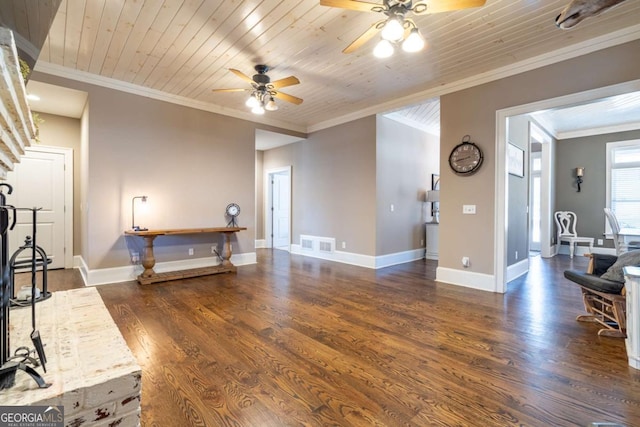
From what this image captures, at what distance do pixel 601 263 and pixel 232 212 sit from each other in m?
5.04

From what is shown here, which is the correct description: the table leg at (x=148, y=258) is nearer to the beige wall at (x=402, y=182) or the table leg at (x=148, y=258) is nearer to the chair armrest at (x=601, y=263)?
the beige wall at (x=402, y=182)

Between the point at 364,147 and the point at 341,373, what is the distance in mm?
4277

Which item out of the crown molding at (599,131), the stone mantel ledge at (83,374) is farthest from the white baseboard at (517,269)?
the stone mantel ledge at (83,374)

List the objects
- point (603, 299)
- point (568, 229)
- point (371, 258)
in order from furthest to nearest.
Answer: point (568, 229) → point (371, 258) → point (603, 299)

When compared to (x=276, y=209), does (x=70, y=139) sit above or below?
above

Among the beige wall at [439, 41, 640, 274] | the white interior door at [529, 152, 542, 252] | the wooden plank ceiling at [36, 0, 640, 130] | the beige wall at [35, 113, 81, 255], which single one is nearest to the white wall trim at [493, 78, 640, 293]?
the beige wall at [439, 41, 640, 274]

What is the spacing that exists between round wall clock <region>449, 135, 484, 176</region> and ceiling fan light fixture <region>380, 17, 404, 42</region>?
2.30m

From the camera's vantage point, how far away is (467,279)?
13.5 feet

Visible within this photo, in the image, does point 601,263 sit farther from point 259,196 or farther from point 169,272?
point 259,196

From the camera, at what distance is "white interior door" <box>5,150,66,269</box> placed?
15.6 ft

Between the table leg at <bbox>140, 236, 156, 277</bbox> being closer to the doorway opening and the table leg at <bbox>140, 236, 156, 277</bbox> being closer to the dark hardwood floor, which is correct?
the dark hardwood floor

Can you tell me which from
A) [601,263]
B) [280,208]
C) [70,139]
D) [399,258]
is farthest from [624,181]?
[70,139]

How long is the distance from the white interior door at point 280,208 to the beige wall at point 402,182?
3184 mm

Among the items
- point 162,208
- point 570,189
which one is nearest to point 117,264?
point 162,208
